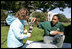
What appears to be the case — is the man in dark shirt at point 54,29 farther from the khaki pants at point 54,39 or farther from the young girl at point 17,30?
the young girl at point 17,30

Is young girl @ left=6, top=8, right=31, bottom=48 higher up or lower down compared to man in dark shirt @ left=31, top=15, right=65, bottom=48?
higher up

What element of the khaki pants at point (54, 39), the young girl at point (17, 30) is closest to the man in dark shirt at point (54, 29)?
the khaki pants at point (54, 39)

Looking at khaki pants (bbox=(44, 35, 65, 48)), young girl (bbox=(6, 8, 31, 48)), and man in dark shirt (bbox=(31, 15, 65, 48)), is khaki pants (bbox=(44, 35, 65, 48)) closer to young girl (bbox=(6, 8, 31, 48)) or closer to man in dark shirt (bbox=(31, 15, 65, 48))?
man in dark shirt (bbox=(31, 15, 65, 48))

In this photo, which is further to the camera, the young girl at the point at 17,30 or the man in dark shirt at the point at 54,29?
the man in dark shirt at the point at 54,29

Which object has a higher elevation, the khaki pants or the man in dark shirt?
the man in dark shirt

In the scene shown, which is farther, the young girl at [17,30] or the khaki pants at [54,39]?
the khaki pants at [54,39]

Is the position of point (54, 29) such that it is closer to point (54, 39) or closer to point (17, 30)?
point (54, 39)

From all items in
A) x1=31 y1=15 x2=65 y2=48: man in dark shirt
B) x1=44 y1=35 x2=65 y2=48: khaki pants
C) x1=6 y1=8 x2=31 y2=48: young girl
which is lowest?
x1=44 y1=35 x2=65 y2=48: khaki pants

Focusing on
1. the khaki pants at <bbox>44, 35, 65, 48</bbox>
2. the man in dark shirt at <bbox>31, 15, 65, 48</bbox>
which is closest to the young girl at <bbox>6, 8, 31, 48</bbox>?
the man in dark shirt at <bbox>31, 15, 65, 48</bbox>

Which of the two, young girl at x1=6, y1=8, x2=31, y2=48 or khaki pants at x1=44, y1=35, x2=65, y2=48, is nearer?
young girl at x1=6, y1=8, x2=31, y2=48

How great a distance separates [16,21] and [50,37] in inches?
90.3

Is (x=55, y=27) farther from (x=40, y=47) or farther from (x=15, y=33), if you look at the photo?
(x=15, y=33)

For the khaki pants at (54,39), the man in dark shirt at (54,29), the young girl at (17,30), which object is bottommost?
the khaki pants at (54,39)

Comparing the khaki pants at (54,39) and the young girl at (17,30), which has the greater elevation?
the young girl at (17,30)
